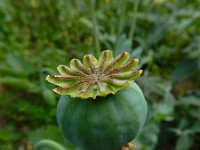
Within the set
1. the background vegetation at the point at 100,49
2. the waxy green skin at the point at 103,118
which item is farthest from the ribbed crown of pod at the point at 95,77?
the background vegetation at the point at 100,49

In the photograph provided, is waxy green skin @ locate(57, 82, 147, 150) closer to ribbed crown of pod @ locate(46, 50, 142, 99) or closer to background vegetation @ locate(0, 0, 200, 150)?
ribbed crown of pod @ locate(46, 50, 142, 99)

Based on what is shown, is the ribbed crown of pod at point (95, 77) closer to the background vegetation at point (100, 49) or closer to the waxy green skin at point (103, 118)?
the waxy green skin at point (103, 118)

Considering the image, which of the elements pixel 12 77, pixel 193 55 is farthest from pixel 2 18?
pixel 193 55

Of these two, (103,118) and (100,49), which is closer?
(103,118)

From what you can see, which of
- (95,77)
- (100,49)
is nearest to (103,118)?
(95,77)

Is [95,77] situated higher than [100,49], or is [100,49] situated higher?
[100,49]

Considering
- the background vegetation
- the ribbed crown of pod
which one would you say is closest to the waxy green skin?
the ribbed crown of pod

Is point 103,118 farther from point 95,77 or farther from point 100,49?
point 100,49
